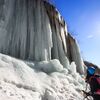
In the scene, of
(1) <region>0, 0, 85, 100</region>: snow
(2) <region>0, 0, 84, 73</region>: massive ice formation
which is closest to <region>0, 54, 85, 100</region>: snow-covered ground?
(1) <region>0, 0, 85, 100</region>: snow

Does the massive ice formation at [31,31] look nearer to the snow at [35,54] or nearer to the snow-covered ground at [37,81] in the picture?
the snow at [35,54]

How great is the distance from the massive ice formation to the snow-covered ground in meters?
1.35

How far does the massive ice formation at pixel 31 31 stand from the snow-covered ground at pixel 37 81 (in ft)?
4.43

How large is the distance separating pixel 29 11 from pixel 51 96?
853 cm

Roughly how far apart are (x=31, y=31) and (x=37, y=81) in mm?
5442

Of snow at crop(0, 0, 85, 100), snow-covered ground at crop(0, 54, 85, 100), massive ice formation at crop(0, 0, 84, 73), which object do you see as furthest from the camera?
massive ice formation at crop(0, 0, 84, 73)

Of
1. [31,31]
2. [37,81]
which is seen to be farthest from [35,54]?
[37,81]

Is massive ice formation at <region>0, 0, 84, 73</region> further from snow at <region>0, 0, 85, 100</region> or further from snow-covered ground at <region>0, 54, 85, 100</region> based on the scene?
snow-covered ground at <region>0, 54, 85, 100</region>

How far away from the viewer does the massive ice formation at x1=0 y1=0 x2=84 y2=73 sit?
1903 centimetres

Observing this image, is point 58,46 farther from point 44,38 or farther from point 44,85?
point 44,85

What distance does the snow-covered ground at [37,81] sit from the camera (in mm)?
13601

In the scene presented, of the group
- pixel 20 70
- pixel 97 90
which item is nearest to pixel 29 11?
pixel 20 70

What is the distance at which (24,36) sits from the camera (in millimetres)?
19438

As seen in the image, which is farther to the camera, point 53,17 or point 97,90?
point 53,17
